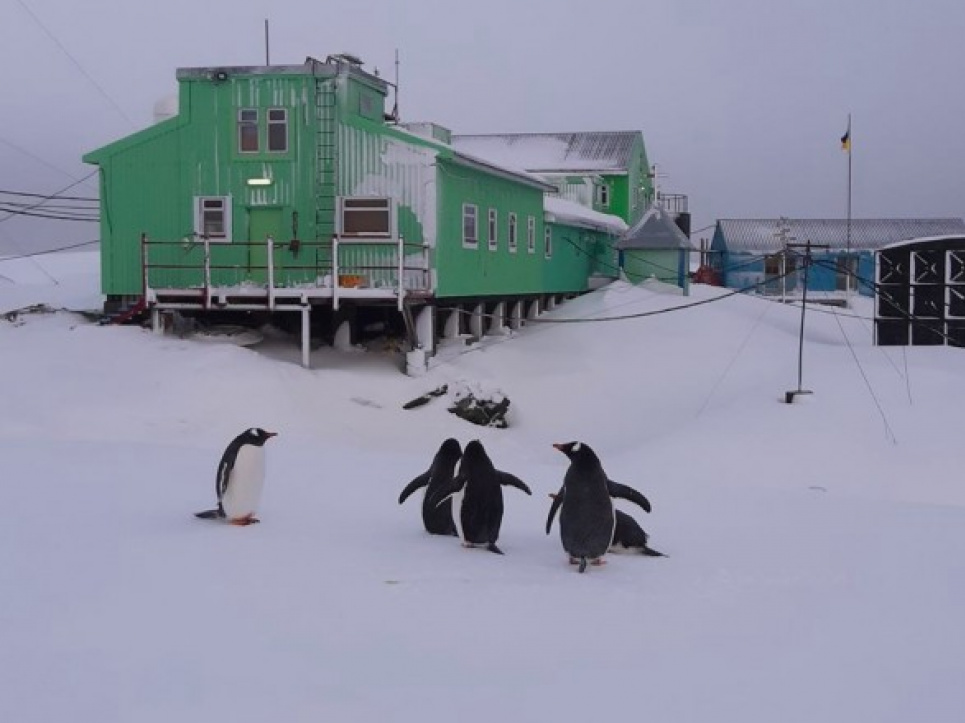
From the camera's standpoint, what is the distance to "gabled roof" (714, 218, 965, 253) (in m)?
64.9

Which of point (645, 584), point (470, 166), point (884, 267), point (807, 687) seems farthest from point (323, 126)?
point (807, 687)

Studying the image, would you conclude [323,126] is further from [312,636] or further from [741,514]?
[312,636]

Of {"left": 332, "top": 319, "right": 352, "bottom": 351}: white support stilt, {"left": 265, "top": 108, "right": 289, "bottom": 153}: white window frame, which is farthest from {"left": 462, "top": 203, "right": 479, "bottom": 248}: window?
{"left": 265, "top": 108, "right": 289, "bottom": 153}: white window frame

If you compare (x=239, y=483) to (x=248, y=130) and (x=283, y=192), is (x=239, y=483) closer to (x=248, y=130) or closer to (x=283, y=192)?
(x=283, y=192)

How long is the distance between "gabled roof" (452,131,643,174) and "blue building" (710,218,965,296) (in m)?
10.4

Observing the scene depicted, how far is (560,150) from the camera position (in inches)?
2189

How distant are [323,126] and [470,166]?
3.86 m

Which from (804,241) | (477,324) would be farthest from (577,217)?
(804,241)

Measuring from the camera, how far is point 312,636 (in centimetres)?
652

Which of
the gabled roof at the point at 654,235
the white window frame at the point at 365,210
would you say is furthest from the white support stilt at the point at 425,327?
the gabled roof at the point at 654,235

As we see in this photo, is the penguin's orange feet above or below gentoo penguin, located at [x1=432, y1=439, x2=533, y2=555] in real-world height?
below

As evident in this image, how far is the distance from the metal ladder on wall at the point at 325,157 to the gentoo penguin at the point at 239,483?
16764 mm

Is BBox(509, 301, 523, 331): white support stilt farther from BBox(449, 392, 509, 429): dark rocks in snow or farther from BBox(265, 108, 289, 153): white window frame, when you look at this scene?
BBox(449, 392, 509, 429): dark rocks in snow

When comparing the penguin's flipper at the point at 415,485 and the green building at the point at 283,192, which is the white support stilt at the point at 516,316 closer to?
the green building at the point at 283,192
